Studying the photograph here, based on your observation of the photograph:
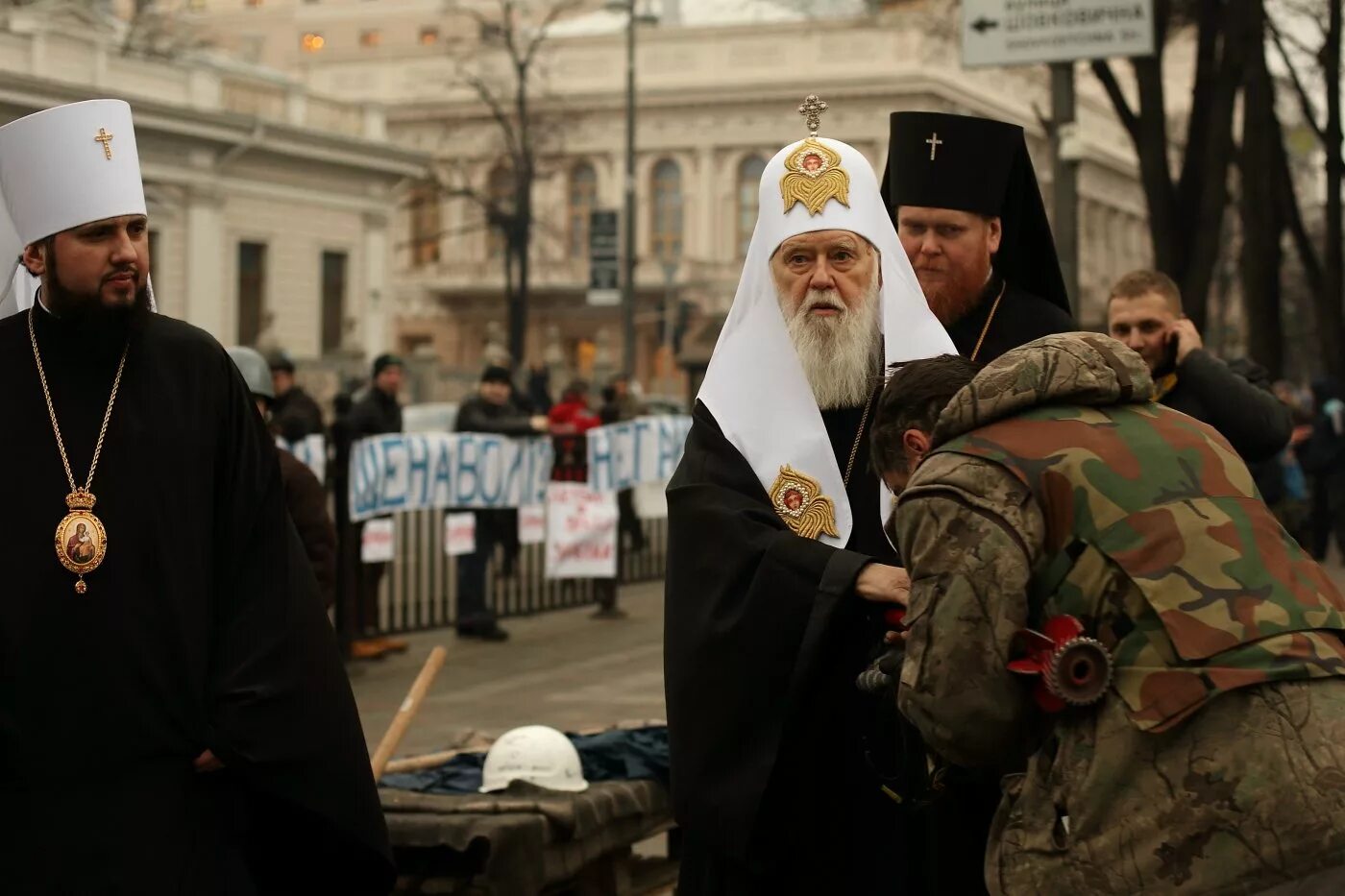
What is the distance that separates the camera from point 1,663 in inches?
147

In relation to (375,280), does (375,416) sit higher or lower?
lower

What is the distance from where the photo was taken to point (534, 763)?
18.8 ft

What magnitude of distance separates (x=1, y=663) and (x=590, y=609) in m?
11.5

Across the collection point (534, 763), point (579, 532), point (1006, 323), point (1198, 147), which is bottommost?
point (579, 532)

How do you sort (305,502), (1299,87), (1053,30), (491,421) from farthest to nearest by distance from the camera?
→ (1299,87)
(1053,30)
(491,421)
(305,502)

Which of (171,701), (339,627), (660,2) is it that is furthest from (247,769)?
(660,2)

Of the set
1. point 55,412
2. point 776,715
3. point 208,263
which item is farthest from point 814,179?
point 208,263

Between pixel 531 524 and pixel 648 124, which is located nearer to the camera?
pixel 531 524

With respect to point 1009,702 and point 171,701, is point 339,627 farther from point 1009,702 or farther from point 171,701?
point 1009,702

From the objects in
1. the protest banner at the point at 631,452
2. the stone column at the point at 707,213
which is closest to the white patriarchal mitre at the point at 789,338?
the protest banner at the point at 631,452

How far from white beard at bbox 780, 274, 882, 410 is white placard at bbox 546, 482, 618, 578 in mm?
10140

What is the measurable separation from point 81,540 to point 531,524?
1020 centimetres

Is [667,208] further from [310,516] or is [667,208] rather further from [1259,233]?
[310,516]

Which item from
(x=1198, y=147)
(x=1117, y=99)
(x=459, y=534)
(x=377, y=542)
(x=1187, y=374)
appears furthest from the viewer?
(x=1117, y=99)
